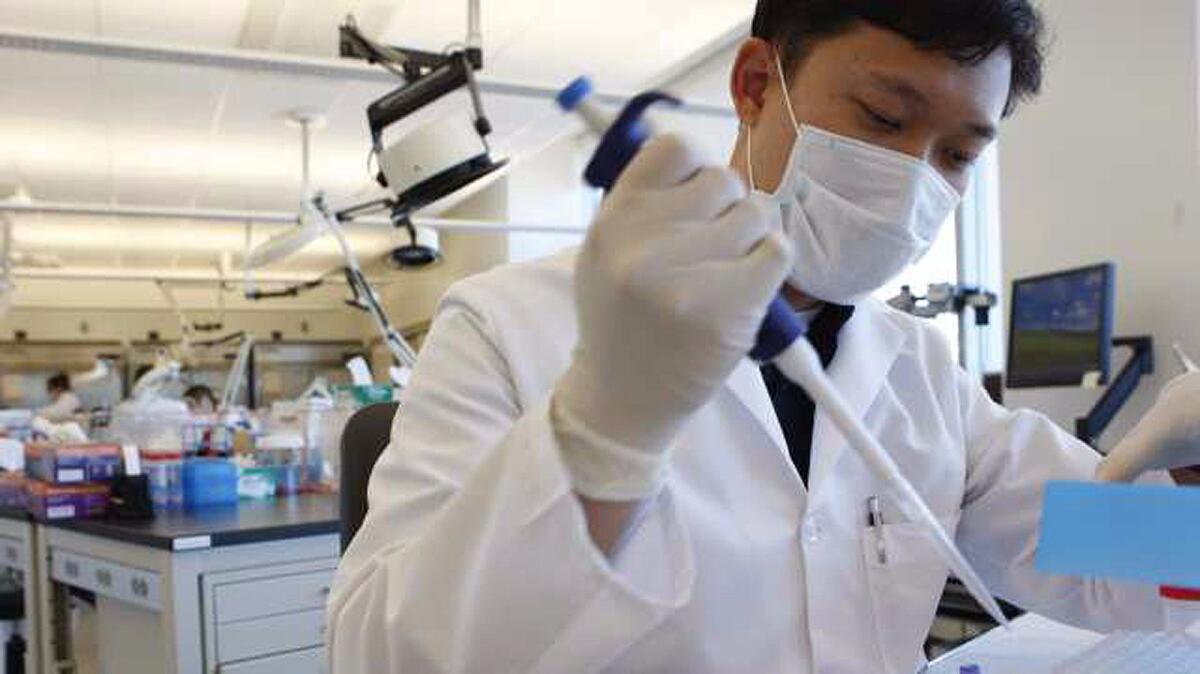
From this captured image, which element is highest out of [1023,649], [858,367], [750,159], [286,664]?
[750,159]

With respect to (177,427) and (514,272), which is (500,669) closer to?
(514,272)

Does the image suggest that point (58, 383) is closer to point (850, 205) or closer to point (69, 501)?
point (69, 501)

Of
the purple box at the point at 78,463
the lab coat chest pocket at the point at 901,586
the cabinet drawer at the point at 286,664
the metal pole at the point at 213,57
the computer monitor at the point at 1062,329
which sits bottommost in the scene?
the cabinet drawer at the point at 286,664

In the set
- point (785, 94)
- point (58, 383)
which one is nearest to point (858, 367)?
point (785, 94)

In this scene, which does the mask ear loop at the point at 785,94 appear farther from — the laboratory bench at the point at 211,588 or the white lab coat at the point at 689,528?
the laboratory bench at the point at 211,588

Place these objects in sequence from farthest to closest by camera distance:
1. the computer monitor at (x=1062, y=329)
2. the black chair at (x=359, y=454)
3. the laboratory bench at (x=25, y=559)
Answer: the laboratory bench at (x=25, y=559) → the computer monitor at (x=1062, y=329) → the black chair at (x=359, y=454)

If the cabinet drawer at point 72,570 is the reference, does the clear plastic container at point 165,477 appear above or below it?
above

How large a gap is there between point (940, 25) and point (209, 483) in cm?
259

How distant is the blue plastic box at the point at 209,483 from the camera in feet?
9.43

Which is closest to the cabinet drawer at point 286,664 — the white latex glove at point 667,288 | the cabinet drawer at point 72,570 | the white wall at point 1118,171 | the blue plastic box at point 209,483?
the cabinet drawer at point 72,570

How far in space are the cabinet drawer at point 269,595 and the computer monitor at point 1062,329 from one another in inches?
70.6

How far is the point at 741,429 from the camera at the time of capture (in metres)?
0.95

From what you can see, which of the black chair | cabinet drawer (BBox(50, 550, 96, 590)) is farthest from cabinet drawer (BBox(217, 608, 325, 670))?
the black chair

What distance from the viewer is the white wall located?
2496mm
